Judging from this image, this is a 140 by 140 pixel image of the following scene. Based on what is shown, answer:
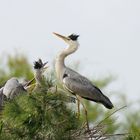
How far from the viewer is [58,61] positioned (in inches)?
479

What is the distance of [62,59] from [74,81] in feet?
1.26

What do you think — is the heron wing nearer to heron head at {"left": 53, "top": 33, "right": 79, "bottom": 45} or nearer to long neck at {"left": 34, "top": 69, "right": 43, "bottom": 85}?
heron head at {"left": 53, "top": 33, "right": 79, "bottom": 45}

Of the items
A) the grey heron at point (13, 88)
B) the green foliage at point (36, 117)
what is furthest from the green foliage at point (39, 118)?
the grey heron at point (13, 88)

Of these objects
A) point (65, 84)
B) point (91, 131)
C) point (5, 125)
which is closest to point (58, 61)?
point (65, 84)

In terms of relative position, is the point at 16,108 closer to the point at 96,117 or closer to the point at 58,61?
the point at 58,61

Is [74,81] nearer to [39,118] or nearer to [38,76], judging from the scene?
[38,76]

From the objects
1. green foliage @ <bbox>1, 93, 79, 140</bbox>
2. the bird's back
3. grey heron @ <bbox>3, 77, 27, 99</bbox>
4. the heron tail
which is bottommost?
the heron tail

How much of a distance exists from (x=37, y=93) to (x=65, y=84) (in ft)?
13.4

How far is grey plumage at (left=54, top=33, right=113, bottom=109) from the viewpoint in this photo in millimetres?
12258

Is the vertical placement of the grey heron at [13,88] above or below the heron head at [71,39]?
below

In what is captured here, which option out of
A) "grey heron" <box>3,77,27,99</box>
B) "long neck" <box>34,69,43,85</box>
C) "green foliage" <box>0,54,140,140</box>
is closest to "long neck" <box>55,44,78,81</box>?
"grey heron" <box>3,77,27,99</box>

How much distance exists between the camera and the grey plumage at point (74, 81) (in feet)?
40.2

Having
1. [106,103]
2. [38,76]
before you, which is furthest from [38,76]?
[106,103]

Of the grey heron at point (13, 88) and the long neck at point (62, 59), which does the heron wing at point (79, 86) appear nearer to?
the long neck at point (62, 59)
